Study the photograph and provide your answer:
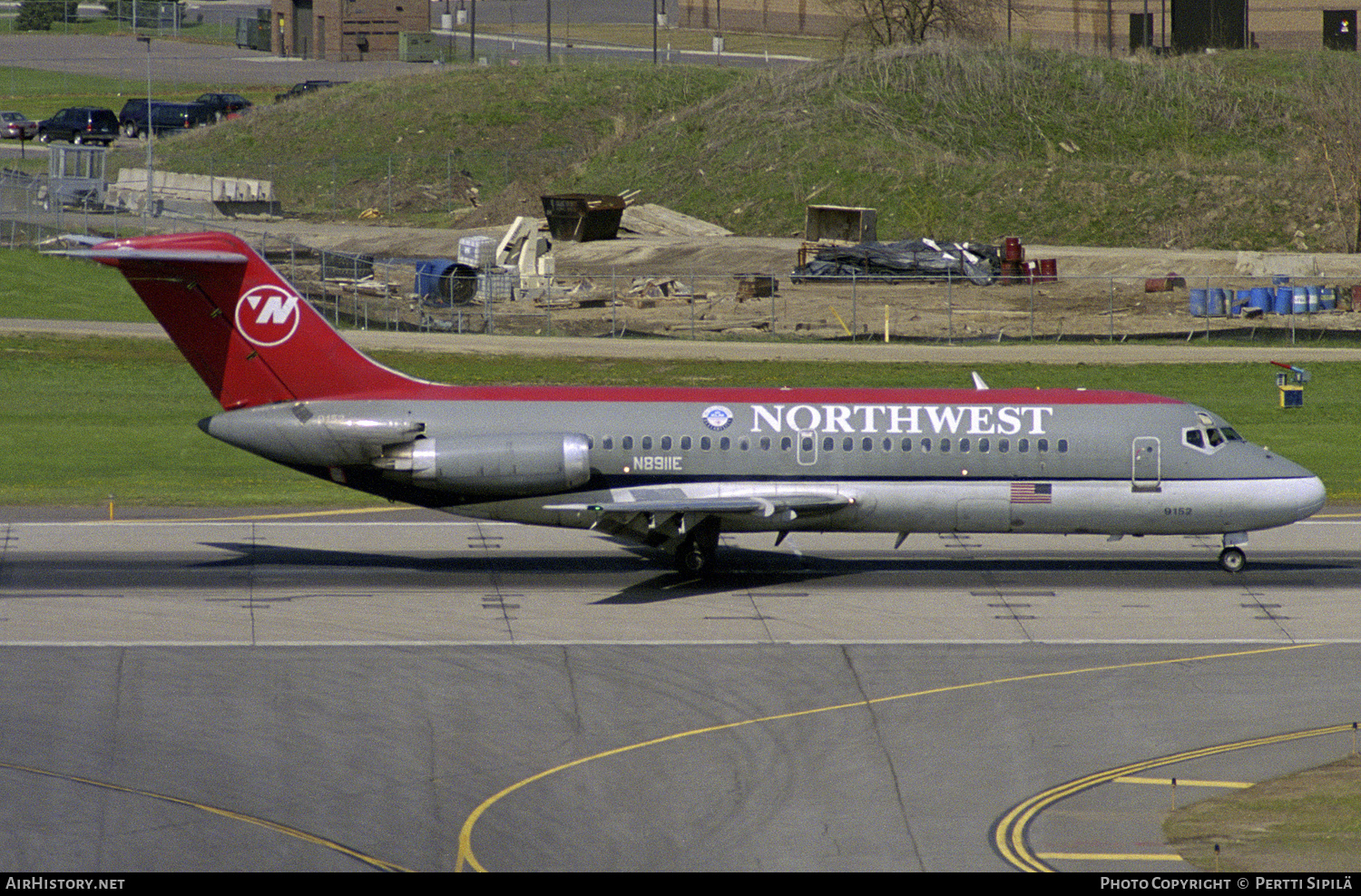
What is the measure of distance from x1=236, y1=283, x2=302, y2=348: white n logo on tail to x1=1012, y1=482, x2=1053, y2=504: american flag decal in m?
16.4

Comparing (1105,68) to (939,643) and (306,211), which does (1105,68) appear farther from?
(939,643)

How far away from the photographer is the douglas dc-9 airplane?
113 feet

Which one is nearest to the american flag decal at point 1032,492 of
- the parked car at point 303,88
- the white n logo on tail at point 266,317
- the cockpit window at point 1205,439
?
the cockpit window at point 1205,439

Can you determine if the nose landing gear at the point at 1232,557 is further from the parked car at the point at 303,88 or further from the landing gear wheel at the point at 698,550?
the parked car at the point at 303,88

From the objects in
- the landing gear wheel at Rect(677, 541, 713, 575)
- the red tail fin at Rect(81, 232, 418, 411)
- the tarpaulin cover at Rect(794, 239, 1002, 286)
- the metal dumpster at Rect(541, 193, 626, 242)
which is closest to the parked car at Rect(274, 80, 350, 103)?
the metal dumpster at Rect(541, 193, 626, 242)

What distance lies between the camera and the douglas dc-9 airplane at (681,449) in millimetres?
34562

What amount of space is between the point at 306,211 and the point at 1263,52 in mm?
71605

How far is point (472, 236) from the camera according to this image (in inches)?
3479

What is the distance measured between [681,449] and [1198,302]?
45.8m

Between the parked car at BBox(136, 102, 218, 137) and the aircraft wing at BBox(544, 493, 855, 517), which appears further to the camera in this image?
the parked car at BBox(136, 102, 218, 137)

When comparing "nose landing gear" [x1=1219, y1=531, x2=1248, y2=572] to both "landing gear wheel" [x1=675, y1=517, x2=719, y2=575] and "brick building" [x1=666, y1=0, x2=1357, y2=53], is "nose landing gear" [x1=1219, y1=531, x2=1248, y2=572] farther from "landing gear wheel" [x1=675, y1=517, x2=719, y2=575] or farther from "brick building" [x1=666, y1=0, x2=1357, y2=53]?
"brick building" [x1=666, y1=0, x2=1357, y2=53]

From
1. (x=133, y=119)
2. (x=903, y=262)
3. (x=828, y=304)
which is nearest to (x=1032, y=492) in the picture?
(x=828, y=304)

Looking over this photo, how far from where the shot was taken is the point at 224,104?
424ft
